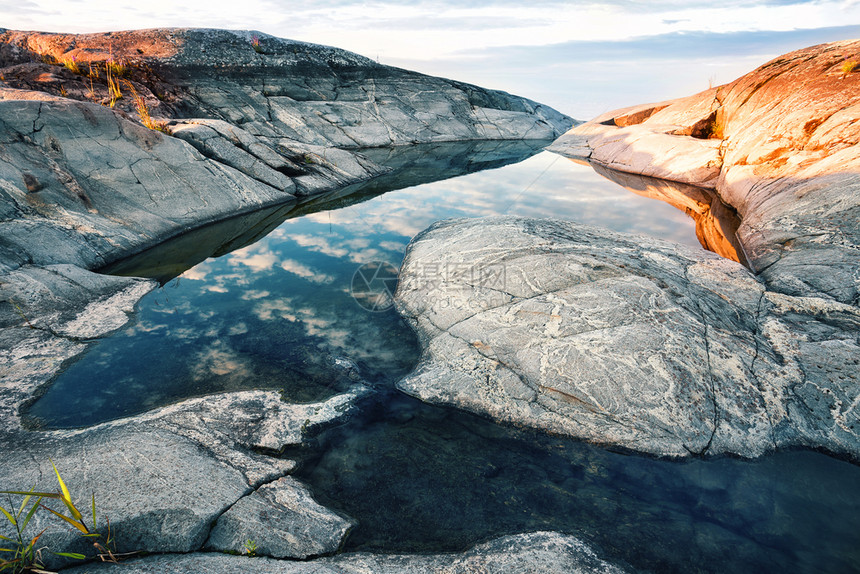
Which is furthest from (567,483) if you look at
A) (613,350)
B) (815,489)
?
(815,489)

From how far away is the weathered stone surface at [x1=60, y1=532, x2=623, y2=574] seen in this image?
212 centimetres

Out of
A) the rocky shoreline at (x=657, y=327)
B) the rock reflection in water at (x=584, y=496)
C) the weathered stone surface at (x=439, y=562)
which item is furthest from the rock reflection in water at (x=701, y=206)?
the weathered stone surface at (x=439, y=562)

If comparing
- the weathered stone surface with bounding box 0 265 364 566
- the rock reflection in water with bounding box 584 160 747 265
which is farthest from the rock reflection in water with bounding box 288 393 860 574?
the rock reflection in water with bounding box 584 160 747 265

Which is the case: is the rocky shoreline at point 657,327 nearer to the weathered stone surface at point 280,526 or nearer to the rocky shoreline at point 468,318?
the rocky shoreline at point 468,318

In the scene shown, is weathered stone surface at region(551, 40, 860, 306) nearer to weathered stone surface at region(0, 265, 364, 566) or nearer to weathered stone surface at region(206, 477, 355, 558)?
→ weathered stone surface at region(206, 477, 355, 558)

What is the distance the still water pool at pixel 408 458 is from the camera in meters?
2.61

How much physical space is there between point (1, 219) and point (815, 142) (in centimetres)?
1204

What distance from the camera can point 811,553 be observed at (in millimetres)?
2551

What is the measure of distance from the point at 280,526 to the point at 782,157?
10.1 metres

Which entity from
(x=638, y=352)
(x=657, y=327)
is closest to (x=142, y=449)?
(x=638, y=352)

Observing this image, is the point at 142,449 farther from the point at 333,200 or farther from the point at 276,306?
the point at 333,200

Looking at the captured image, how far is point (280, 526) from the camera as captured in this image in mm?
2449

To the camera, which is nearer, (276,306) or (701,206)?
(276,306)

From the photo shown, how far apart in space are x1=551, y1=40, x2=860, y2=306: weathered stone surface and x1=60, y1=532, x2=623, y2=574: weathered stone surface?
4.15m
